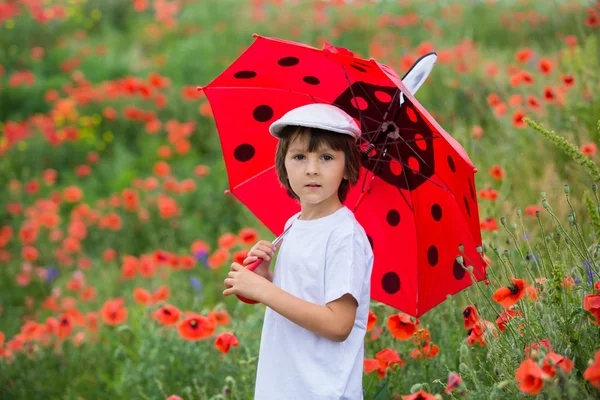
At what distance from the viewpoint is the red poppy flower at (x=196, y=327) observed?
2.52 m

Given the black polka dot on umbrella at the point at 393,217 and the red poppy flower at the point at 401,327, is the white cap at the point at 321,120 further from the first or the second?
the red poppy flower at the point at 401,327

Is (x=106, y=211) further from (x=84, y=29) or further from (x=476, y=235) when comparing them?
(x=84, y=29)

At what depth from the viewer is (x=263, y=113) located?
235 cm

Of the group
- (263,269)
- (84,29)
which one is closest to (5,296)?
(263,269)

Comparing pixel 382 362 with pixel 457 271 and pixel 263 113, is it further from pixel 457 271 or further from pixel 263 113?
pixel 263 113

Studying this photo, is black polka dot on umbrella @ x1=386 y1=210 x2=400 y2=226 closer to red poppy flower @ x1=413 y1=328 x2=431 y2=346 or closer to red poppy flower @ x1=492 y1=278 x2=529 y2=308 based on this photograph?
red poppy flower @ x1=413 y1=328 x2=431 y2=346

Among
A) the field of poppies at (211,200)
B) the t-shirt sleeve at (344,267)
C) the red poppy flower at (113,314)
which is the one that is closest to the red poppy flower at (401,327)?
the field of poppies at (211,200)

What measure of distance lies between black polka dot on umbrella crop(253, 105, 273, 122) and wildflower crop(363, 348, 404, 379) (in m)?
0.92

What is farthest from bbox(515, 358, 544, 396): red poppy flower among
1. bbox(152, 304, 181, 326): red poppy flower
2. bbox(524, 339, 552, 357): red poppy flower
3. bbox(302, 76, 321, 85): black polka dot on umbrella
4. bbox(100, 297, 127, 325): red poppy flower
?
bbox(100, 297, 127, 325): red poppy flower

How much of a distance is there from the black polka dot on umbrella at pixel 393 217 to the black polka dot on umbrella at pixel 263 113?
544 mm

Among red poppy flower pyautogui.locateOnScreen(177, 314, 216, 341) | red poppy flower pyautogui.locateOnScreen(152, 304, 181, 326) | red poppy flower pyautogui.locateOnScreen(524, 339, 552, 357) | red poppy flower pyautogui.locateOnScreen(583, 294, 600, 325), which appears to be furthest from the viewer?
red poppy flower pyautogui.locateOnScreen(152, 304, 181, 326)

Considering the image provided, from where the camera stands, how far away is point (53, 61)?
8.77 meters

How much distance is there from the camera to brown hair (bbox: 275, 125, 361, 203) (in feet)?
6.18

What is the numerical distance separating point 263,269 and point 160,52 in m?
7.86
